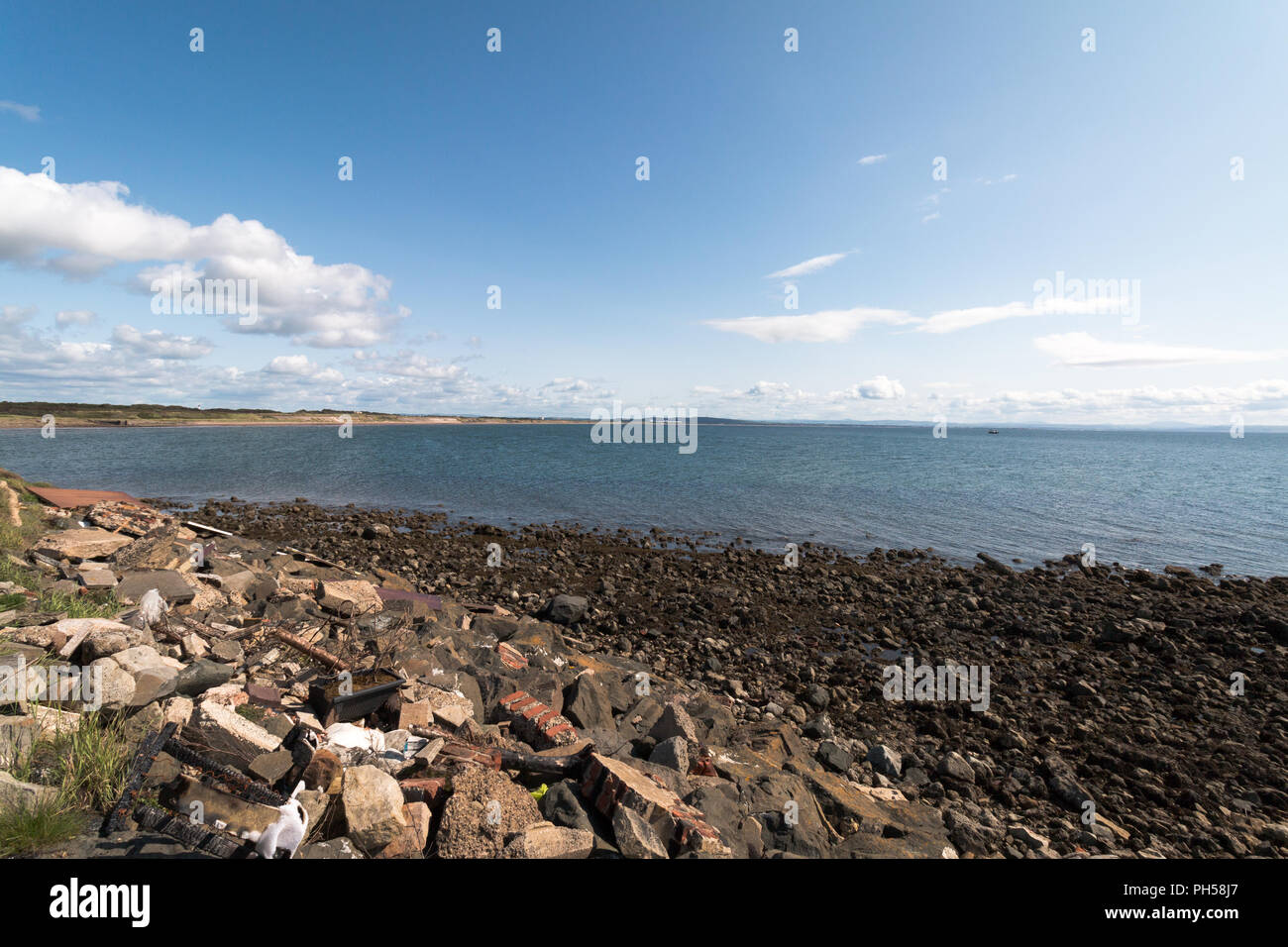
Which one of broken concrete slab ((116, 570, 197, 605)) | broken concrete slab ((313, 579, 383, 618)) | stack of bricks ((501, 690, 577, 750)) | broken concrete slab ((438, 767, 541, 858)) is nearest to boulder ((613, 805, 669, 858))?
broken concrete slab ((438, 767, 541, 858))

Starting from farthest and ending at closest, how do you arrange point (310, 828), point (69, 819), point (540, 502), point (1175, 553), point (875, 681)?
point (540, 502) → point (1175, 553) → point (875, 681) → point (310, 828) → point (69, 819)

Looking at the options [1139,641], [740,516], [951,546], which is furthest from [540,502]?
[1139,641]

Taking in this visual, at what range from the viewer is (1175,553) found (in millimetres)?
25531

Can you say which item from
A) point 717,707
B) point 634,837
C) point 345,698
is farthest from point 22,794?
point 717,707

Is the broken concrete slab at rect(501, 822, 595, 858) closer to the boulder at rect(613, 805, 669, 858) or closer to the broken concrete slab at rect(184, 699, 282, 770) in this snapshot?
the boulder at rect(613, 805, 669, 858)

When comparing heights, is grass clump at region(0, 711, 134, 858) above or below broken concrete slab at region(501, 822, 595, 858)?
above

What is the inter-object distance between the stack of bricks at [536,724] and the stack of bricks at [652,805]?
150cm

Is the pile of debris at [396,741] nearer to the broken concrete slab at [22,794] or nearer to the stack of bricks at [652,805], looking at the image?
the stack of bricks at [652,805]

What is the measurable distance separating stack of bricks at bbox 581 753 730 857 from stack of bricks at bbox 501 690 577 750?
1495mm

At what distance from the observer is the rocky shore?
5.06 m
